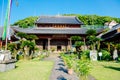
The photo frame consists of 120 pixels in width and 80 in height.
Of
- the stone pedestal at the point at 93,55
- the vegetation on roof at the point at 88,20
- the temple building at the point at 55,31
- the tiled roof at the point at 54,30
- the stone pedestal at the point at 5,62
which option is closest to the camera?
the stone pedestal at the point at 5,62

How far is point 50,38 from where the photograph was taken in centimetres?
4653

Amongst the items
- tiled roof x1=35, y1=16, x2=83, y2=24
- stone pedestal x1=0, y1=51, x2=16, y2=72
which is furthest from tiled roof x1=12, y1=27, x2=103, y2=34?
stone pedestal x1=0, y1=51, x2=16, y2=72

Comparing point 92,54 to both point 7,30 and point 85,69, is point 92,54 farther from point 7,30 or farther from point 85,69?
point 85,69

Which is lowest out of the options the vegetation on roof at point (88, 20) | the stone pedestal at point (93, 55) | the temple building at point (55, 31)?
the stone pedestal at point (93, 55)

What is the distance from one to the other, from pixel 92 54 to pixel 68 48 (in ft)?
62.3

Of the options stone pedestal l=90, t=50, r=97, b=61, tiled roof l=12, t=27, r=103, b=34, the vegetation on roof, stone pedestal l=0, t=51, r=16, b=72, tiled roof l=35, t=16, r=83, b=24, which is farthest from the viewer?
the vegetation on roof

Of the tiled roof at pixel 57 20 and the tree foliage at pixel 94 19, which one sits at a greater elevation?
the tree foliage at pixel 94 19

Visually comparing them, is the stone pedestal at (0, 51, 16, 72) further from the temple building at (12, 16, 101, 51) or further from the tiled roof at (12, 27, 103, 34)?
the temple building at (12, 16, 101, 51)

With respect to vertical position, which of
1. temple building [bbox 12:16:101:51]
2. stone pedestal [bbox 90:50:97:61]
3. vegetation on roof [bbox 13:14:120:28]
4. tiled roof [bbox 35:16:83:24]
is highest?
vegetation on roof [bbox 13:14:120:28]

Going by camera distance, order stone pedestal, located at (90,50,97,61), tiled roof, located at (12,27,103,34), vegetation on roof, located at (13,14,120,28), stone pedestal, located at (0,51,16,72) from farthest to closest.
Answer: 1. vegetation on roof, located at (13,14,120,28)
2. tiled roof, located at (12,27,103,34)
3. stone pedestal, located at (90,50,97,61)
4. stone pedestal, located at (0,51,16,72)

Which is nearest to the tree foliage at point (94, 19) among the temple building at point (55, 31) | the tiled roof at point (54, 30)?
the temple building at point (55, 31)

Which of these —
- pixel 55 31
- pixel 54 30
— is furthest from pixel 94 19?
pixel 55 31

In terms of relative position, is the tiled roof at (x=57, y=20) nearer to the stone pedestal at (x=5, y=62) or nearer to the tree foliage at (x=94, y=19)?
the tree foliage at (x=94, y=19)

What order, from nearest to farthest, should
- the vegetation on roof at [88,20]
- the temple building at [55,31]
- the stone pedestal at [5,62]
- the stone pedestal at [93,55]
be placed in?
1. the stone pedestal at [5,62]
2. the stone pedestal at [93,55]
3. the temple building at [55,31]
4. the vegetation on roof at [88,20]
